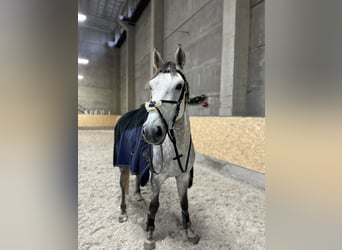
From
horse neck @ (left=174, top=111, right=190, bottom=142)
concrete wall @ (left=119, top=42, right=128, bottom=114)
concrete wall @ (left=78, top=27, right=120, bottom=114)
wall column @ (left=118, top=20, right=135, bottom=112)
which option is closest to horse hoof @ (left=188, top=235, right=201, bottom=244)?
horse neck @ (left=174, top=111, right=190, bottom=142)

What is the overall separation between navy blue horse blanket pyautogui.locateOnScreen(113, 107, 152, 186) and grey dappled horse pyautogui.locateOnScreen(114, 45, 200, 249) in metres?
0.09

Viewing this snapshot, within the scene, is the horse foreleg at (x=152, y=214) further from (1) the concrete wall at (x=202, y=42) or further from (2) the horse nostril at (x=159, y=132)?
(1) the concrete wall at (x=202, y=42)

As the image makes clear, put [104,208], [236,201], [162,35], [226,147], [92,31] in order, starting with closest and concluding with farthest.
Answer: [104,208]
[236,201]
[226,147]
[162,35]
[92,31]

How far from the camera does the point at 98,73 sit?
1068cm

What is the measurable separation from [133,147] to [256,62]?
2410 millimetres

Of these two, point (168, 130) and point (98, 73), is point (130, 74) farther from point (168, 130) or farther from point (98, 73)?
point (168, 130)

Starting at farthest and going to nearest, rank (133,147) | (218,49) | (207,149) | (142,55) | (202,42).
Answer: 1. (142,55)
2. (202,42)
3. (218,49)
4. (207,149)
5. (133,147)

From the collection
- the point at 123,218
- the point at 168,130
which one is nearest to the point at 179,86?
the point at 168,130

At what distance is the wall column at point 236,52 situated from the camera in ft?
9.00
